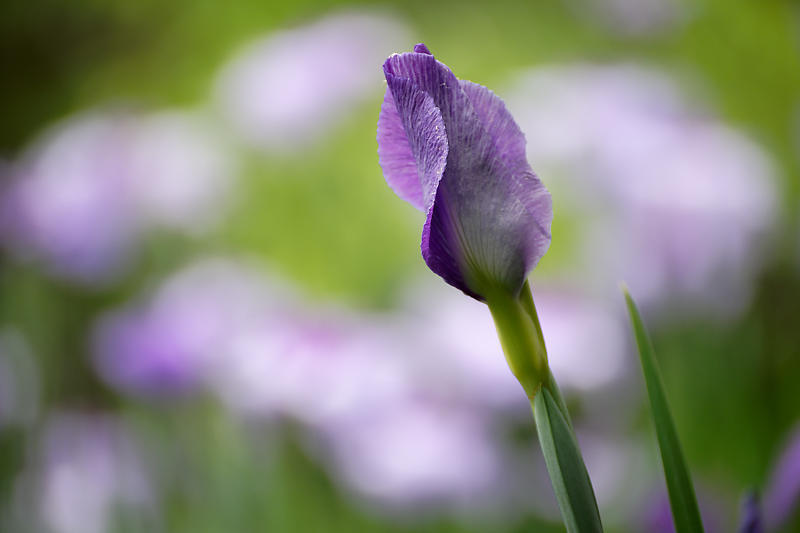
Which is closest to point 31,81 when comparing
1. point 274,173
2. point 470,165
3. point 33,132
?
point 33,132

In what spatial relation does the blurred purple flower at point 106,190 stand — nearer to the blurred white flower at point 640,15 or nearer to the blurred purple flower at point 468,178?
the blurred purple flower at point 468,178

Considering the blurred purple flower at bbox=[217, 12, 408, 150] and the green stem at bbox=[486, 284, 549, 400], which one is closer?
the green stem at bbox=[486, 284, 549, 400]

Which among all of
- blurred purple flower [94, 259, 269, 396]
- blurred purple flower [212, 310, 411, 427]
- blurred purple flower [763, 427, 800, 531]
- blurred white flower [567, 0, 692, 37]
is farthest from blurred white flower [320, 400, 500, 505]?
blurred white flower [567, 0, 692, 37]

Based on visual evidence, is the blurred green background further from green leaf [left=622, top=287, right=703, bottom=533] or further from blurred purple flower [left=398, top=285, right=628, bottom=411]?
green leaf [left=622, top=287, right=703, bottom=533]

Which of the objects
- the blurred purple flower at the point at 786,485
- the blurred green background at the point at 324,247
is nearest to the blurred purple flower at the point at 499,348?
the blurred green background at the point at 324,247

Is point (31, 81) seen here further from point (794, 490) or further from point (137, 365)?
point (794, 490)
